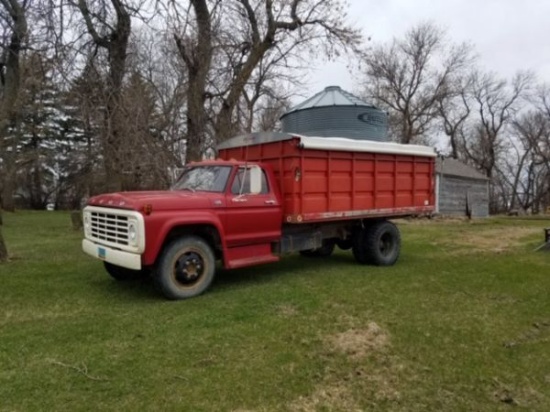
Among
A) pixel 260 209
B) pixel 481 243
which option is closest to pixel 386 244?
pixel 260 209

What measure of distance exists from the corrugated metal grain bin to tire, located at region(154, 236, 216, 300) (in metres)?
1.60

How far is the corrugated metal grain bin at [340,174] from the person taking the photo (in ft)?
24.3

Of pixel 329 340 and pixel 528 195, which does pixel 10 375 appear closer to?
pixel 329 340

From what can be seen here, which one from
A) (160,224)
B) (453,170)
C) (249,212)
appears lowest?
Result: (160,224)

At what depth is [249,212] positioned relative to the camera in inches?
276

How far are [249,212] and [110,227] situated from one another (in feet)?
6.56

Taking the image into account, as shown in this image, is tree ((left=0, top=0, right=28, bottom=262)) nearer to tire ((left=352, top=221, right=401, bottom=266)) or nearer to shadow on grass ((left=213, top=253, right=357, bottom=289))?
shadow on grass ((left=213, top=253, right=357, bottom=289))

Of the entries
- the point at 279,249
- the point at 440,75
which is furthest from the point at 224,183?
the point at 440,75

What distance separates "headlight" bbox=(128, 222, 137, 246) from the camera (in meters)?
5.80

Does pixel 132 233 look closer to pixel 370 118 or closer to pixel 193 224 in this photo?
pixel 193 224

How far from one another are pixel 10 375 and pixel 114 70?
980 centimetres

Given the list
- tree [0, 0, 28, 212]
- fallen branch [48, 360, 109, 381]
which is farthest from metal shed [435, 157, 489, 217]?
fallen branch [48, 360, 109, 381]

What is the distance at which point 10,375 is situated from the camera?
377 centimetres

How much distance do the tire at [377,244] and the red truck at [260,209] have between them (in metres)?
0.02
